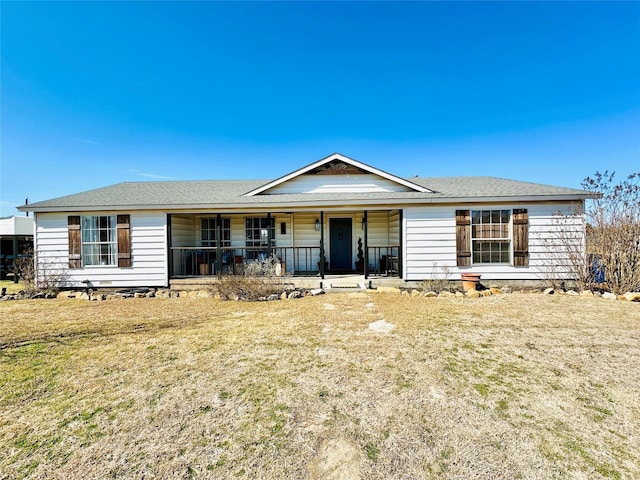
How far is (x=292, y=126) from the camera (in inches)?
757

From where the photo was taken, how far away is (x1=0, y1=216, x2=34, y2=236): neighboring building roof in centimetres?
1608

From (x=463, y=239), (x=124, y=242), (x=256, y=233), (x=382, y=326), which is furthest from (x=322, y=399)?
(x=256, y=233)

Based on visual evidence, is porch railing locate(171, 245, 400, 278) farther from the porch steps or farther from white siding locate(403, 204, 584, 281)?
the porch steps

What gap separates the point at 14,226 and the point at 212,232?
1300cm

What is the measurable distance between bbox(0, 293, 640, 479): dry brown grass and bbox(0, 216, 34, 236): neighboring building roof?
1448 cm

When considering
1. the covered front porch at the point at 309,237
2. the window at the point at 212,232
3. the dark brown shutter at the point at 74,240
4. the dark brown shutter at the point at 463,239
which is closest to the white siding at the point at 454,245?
the dark brown shutter at the point at 463,239

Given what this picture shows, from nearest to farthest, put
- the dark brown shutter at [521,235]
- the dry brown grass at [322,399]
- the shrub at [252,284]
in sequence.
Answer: the dry brown grass at [322,399]
the shrub at [252,284]
the dark brown shutter at [521,235]

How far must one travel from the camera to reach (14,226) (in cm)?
1631

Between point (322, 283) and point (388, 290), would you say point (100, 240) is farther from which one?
point (388, 290)

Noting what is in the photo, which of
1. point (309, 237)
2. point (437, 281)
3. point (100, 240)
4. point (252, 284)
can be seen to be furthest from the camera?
point (309, 237)

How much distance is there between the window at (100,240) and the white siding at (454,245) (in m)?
9.93

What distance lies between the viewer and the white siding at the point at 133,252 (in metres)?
9.84

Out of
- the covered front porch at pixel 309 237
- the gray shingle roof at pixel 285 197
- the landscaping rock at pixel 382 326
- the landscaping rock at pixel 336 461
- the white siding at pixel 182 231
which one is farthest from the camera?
the covered front porch at pixel 309 237

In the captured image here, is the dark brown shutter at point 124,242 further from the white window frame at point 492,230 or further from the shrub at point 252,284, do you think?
the white window frame at point 492,230
